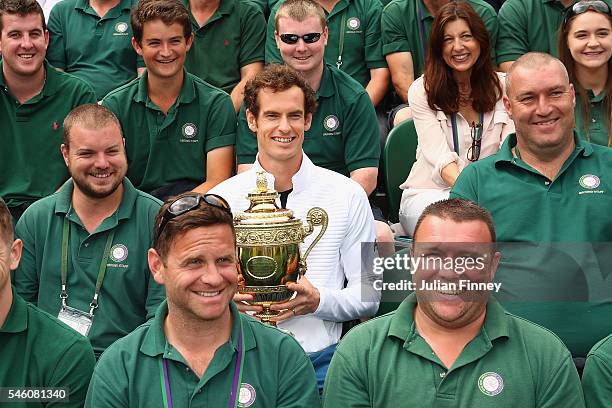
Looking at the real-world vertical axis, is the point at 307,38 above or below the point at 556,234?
above

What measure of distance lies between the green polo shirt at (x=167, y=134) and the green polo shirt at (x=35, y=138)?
0.98ft

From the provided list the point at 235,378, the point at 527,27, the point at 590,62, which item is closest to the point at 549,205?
the point at 590,62

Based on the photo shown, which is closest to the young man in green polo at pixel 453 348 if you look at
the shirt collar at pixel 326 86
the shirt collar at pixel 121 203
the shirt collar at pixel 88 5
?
the shirt collar at pixel 121 203

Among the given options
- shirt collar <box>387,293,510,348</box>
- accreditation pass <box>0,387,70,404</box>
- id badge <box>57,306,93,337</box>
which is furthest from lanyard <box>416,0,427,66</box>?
accreditation pass <box>0,387,70,404</box>

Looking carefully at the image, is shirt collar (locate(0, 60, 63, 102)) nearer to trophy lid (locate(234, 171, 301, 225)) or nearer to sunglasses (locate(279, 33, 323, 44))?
sunglasses (locate(279, 33, 323, 44))

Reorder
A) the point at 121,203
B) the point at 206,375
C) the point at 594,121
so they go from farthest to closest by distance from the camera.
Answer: the point at 594,121
the point at 121,203
the point at 206,375

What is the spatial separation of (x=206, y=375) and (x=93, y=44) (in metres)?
3.85

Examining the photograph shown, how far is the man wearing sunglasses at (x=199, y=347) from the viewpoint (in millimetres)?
3457

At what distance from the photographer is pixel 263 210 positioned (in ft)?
13.8

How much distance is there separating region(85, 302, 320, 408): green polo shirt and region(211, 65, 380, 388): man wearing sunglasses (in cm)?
85

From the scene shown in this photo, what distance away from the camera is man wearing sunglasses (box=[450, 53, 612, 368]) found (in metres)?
4.47

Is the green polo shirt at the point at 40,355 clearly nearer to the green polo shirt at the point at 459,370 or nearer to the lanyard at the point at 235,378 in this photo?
the lanyard at the point at 235,378

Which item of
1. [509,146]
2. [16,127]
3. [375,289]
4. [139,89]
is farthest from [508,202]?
[16,127]

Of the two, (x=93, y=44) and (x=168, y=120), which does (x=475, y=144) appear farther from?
(x=93, y=44)
